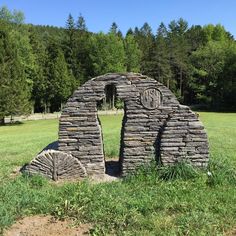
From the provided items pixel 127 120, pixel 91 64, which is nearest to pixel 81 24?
pixel 91 64

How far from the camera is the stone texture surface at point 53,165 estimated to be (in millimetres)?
10094

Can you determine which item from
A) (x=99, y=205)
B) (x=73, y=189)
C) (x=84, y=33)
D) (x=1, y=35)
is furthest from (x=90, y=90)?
(x=84, y=33)

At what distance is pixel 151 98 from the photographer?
10.4 meters

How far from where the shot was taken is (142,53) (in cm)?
7888

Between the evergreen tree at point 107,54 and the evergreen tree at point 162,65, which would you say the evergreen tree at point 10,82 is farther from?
the evergreen tree at point 162,65

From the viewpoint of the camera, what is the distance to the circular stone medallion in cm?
1038

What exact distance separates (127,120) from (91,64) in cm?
5784

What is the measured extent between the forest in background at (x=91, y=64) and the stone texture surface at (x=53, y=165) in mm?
34199

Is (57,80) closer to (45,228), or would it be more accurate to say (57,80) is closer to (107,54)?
(107,54)

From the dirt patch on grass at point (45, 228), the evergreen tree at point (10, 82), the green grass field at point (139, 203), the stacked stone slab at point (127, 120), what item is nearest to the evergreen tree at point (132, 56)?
the evergreen tree at point (10, 82)

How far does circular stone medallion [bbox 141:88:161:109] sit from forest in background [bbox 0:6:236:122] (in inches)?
1362

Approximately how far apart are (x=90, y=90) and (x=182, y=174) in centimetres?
288

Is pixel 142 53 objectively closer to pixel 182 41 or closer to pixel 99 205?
pixel 182 41

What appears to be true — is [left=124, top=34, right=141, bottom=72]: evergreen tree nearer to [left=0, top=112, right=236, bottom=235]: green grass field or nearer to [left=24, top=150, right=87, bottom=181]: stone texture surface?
[left=24, top=150, right=87, bottom=181]: stone texture surface
